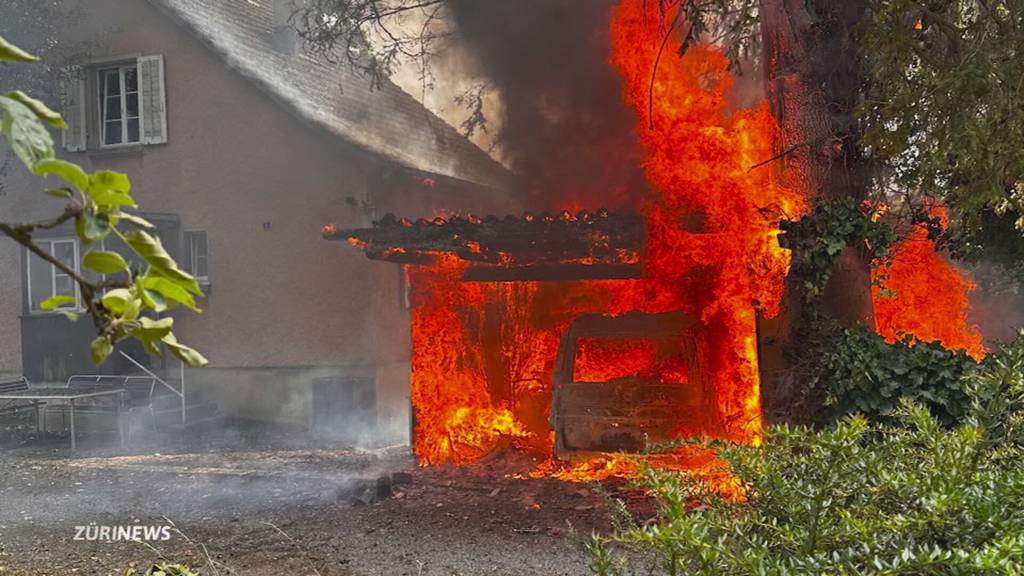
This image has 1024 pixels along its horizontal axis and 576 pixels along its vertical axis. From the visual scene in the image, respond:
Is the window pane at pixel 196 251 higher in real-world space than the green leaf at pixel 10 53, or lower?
higher

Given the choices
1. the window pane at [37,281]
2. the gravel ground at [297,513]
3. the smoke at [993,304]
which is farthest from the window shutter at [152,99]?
the smoke at [993,304]

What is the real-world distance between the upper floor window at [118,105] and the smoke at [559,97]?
709cm

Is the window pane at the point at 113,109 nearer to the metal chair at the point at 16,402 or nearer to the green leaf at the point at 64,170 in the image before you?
the metal chair at the point at 16,402

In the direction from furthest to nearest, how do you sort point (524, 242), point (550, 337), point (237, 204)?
point (237, 204)
point (550, 337)
point (524, 242)

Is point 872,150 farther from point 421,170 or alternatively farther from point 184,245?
point 184,245

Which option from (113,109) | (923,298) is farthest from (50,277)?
(923,298)

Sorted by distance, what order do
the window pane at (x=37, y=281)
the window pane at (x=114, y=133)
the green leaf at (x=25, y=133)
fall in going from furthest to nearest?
1. the window pane at (x=114, y=133)
2. the window pane at (x=37, y=281)
3. the green leaf at (x=25, y=133)

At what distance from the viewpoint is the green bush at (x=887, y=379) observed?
6344mm

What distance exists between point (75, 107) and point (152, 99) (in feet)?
5.48

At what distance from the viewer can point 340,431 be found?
1330 cm

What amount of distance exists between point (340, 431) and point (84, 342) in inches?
225

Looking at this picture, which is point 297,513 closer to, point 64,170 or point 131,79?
point 64,170

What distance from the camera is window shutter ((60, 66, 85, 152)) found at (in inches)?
586

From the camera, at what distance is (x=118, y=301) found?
121cm
